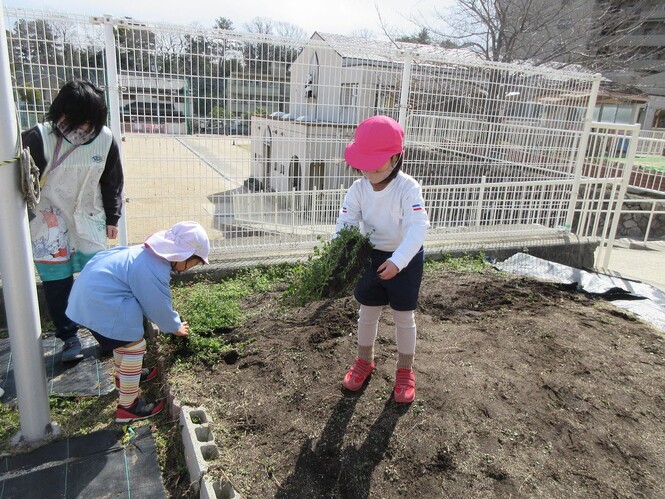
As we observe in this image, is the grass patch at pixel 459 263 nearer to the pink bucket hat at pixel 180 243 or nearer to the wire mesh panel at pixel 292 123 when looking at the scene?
the wire mesh panel at pixel 292 123

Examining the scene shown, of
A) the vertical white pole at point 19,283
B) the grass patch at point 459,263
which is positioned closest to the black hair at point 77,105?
the vertical white pole at point 19,283

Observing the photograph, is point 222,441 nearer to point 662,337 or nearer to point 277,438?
point 277,438

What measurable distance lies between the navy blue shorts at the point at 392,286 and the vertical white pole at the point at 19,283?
1.85 m

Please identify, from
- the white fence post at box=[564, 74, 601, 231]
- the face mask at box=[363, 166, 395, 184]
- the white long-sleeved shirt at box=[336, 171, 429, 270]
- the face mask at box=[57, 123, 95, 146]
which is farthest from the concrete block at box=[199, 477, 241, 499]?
the white fence post at box=[564, 74, 601, 231]

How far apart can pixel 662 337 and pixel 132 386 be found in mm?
4245

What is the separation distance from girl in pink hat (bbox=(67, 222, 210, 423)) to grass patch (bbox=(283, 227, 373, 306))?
0.67 m

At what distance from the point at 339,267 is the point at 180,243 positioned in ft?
3.09

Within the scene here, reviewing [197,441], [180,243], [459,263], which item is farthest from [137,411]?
[459,263]

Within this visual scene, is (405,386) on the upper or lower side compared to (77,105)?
lower

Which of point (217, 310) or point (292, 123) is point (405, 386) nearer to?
point (217, 310)

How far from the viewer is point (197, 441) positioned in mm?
2479

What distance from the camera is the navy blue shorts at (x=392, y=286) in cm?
280

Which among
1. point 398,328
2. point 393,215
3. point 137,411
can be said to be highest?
point 393,215

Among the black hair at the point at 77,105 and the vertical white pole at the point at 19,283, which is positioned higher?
the black hair at the point at 77,105
